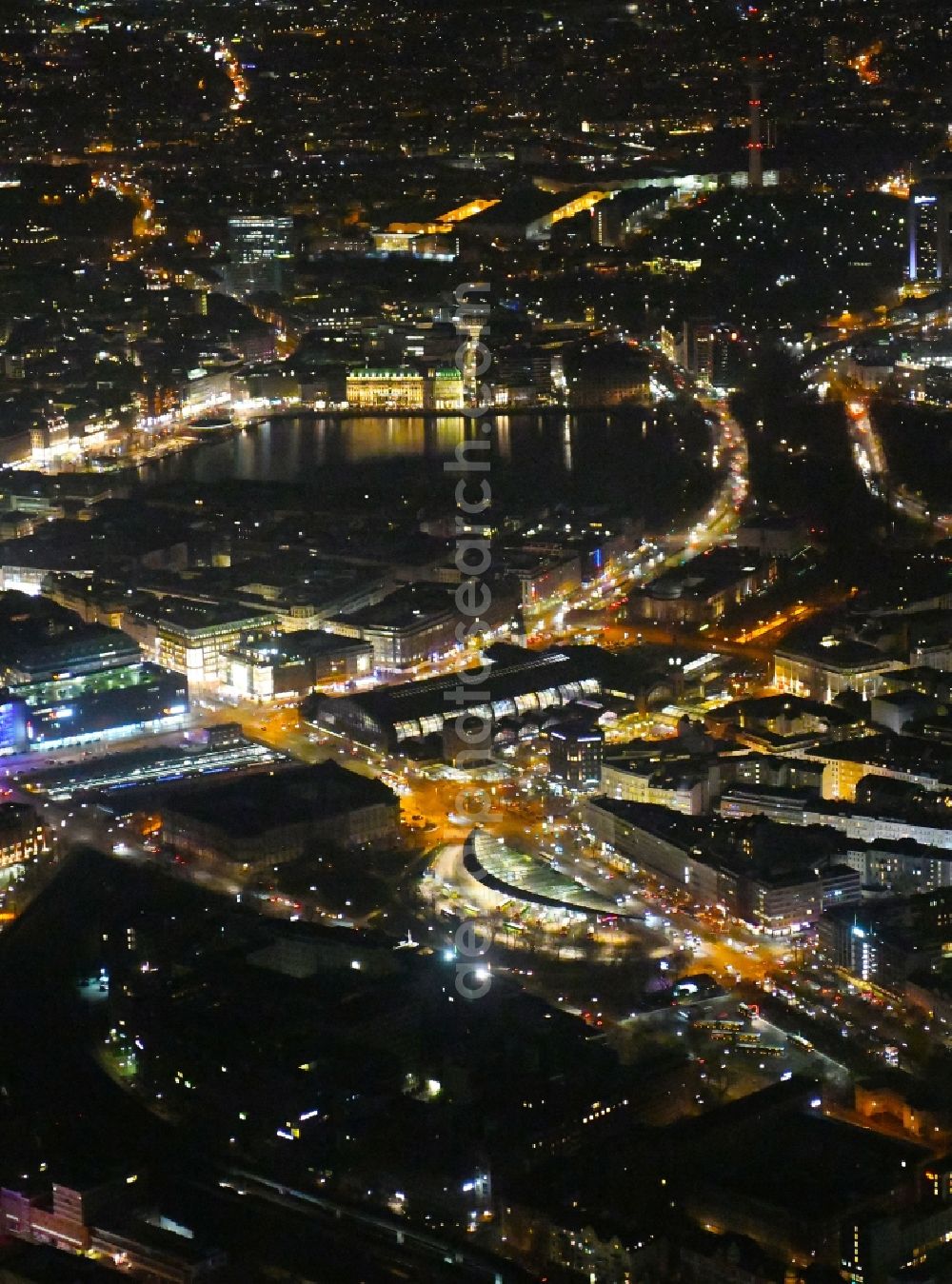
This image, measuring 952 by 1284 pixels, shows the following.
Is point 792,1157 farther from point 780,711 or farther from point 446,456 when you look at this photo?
point 446,456

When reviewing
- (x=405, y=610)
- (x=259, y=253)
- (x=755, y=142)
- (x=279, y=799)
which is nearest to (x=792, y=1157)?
(x=279, y=799)

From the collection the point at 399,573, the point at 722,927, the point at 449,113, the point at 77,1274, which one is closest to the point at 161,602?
the point at 399,573

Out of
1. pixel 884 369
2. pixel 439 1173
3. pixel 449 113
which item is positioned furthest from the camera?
pixel 449 113

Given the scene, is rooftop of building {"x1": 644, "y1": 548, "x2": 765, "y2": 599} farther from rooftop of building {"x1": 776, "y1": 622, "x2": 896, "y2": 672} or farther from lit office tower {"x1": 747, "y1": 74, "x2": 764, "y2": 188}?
lit office tower {"x1": 747, "y1": 74, "x2": 764, "y2": 188}

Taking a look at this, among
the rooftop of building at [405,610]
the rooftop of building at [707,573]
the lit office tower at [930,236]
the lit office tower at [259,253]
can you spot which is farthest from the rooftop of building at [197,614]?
the lit office tower at [930,236]

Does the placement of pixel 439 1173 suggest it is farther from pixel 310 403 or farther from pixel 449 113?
pixel 449 113

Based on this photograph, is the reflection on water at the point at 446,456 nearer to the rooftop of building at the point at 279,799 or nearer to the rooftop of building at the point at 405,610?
the rooftop of building at the point at 405,610

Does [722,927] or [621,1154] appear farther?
[722,927]
